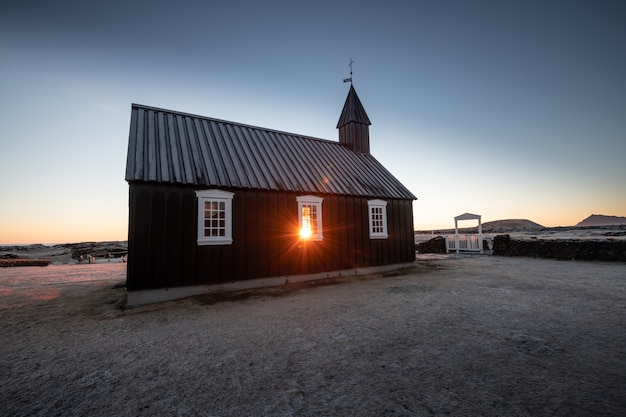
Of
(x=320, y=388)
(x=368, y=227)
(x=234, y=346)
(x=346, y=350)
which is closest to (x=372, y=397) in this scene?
(x=320, y=388)

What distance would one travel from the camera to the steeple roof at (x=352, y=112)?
734 inches

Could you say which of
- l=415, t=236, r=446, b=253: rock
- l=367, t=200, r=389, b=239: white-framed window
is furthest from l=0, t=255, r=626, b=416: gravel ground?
l=415, t=236, r=446, b=253: rock

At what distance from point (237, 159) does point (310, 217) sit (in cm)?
403

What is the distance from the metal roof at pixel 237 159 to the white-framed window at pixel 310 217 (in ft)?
1.53

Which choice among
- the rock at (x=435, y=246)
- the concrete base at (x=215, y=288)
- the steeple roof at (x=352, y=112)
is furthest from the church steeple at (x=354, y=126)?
the rock at (x=435, y=246)

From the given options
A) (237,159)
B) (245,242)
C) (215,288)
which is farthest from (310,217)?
(215,288)

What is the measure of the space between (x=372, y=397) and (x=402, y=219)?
12.9 metres

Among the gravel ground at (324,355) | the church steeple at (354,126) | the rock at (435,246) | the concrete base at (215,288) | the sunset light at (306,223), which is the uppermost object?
the church steeple at (354,126)

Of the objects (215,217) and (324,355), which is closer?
(324,355)

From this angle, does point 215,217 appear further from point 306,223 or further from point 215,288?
point 306,223

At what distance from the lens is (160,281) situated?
8.77 meters

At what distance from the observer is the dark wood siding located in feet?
28.6

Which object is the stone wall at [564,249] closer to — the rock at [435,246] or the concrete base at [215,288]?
the rock at [435,246]

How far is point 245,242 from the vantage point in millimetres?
10383
